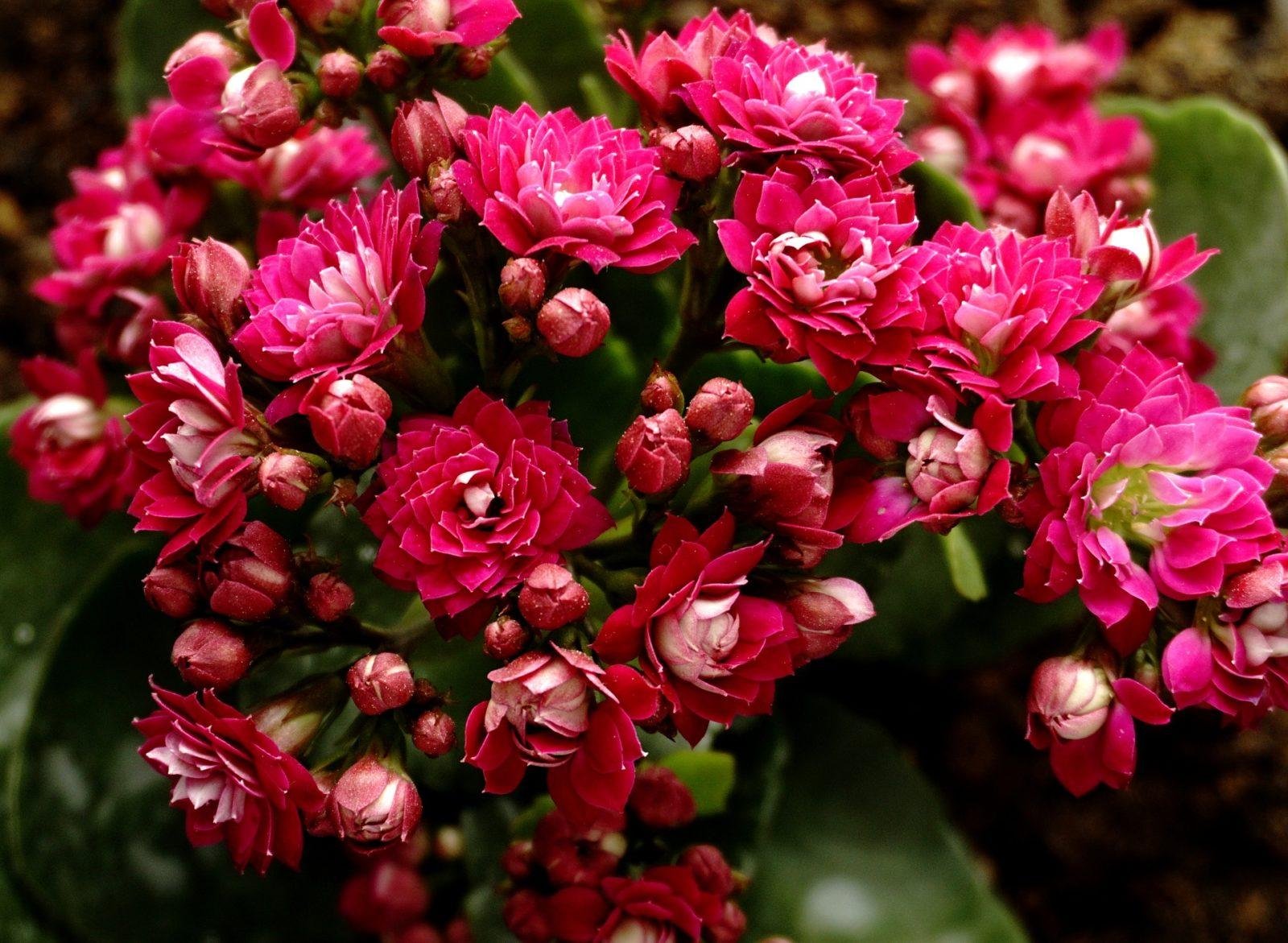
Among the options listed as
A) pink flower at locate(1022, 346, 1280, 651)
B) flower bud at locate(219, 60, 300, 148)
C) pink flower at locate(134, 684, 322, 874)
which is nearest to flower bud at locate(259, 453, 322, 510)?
pink flower at locate(134, 684, 322, 874)

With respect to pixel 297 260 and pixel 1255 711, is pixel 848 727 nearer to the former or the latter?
pixel 1255 711

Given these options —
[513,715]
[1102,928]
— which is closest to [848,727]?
[1102,928]

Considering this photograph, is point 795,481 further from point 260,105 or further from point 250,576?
point 260,105

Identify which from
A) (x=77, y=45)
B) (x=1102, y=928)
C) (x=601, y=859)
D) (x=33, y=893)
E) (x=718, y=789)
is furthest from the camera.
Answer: (x=77, y=45)

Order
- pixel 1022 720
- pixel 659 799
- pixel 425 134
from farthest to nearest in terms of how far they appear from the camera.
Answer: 1. pixel 1022 720
2. pixel 659 799
3. pixel 425 134

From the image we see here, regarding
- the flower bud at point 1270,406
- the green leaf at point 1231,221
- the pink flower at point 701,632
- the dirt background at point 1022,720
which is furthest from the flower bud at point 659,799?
the green leaf at point 1231,221

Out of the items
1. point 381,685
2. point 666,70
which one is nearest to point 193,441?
point 381,685
